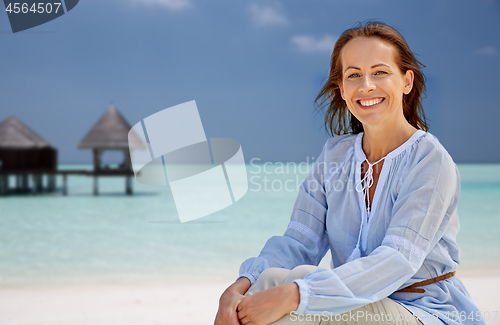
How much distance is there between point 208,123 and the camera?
24875 mm

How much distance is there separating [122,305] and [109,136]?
50.1ft

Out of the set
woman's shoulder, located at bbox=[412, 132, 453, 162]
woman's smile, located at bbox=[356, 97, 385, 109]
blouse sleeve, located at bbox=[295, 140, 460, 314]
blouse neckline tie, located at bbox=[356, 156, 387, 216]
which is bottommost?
blouse sleeve, located at bbox=[295, 140, 460, 314]

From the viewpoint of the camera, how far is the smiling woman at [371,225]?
98 cm

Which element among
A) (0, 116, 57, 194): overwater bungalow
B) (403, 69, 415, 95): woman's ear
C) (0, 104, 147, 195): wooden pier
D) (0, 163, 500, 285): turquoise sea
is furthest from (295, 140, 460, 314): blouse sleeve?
(0, 116, 57, 194): overwater bungalow

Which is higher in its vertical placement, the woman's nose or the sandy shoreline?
the woman's nose

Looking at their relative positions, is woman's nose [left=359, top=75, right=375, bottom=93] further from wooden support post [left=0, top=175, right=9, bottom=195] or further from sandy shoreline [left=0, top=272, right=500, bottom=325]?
wooden support post [left=0, top=175, right=9, bottom=195]

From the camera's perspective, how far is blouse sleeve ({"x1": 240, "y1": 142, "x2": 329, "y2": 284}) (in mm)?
1242

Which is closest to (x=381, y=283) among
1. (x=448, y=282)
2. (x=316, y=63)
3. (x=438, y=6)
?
(x=448, y=282)

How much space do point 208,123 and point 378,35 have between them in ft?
78.4

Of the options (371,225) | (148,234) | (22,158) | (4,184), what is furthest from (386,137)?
(22,158)

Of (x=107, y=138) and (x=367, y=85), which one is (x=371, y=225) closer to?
(x=367, y=85)

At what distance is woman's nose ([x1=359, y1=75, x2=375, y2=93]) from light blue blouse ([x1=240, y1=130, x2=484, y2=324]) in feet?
0.56

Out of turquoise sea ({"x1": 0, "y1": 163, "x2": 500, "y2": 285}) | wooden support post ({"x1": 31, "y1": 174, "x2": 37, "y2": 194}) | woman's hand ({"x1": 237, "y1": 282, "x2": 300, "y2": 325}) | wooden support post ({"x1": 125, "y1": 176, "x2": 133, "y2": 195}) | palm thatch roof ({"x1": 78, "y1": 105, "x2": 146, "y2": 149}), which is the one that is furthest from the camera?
wooden support post ({"x1": 125, "y1": 176, "x2": 133, "y2": 195})

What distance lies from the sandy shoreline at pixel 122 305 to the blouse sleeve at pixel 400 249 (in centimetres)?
159
